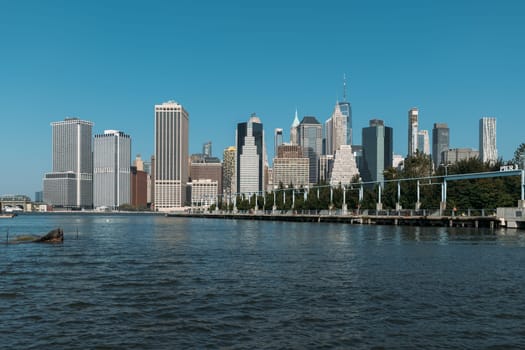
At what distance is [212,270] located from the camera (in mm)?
39656

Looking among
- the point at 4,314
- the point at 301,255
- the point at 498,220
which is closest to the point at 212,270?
→ the point at 301,255

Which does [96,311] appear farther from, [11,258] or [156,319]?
[11,258]

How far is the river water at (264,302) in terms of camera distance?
21.0 meters

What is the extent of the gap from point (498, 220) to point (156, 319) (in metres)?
79.5

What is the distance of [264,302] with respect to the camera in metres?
27.4

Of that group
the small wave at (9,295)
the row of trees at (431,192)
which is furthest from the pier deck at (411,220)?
the small wave at (9,295)

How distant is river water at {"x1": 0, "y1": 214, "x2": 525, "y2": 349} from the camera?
20953 mm

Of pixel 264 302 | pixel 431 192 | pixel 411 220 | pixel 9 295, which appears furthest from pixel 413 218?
pixel 9 295

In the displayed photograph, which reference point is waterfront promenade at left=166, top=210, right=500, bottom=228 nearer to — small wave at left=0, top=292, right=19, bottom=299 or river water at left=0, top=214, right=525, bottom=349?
river water at left=0, top=214, right=525, bottom=349

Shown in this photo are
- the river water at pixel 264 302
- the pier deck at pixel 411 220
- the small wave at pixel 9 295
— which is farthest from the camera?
the pier deck at pixel 411 220

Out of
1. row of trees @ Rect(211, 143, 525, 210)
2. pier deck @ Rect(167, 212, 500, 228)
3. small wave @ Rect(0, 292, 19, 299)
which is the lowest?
pier deck @ Rect(167, 212, 500, 228)

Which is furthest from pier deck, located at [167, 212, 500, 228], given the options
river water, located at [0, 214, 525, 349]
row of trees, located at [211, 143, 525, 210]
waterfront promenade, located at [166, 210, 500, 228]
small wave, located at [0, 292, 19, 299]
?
small wave, located at [0, 292, 19, 299]

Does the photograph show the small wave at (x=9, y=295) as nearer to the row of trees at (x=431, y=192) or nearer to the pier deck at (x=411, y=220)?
the pier deck at (x=411, y=220)

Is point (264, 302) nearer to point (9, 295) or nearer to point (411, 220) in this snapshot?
point (9, 295)
